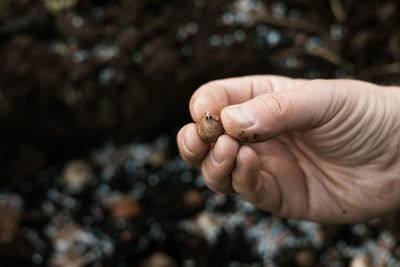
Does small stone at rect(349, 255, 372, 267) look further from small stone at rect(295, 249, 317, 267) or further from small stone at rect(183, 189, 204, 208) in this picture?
small stone at rect(183, 189, 204, 208)

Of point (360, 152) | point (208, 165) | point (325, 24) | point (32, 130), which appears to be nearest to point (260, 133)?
point (208, 165)

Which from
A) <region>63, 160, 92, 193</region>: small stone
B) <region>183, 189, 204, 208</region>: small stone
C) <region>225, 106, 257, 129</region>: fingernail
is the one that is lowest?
<region>183, 189, 204, 208</region>: small stone

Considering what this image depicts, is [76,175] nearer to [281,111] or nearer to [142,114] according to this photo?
[142,114]

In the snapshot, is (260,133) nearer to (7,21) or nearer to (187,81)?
(187,81)

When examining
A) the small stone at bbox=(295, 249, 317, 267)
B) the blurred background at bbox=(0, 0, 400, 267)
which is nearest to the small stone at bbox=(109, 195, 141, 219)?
the blurred background at bbox=(0, 0, 400, 267)

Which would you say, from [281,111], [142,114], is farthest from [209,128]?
[142,114]
